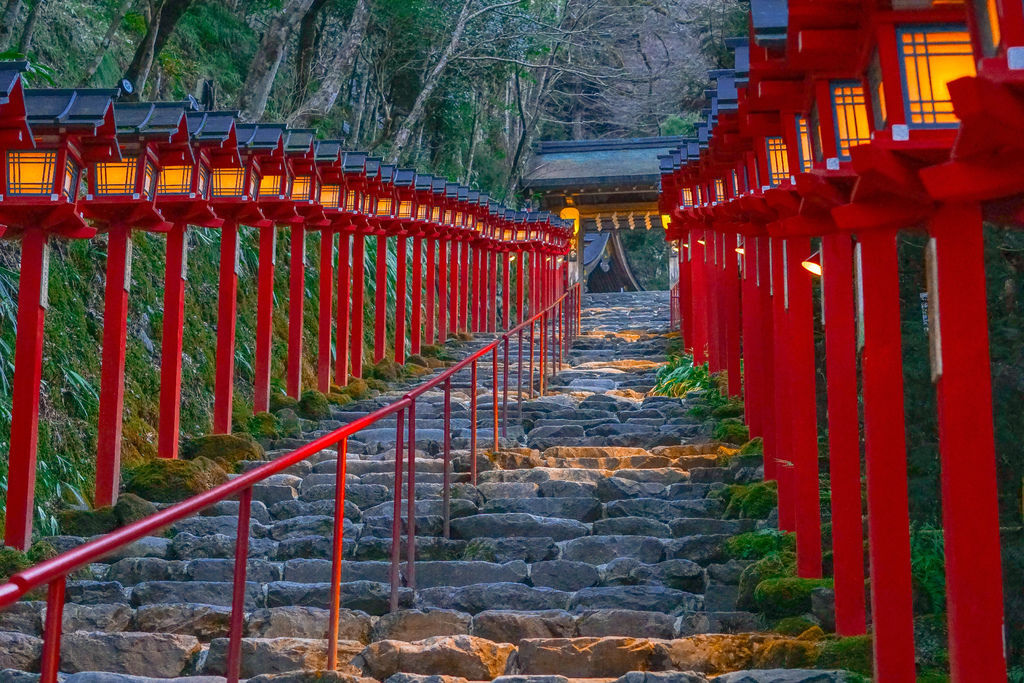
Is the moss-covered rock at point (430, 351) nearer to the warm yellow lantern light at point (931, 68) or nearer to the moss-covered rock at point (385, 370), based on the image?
the moss-covered rock at point (385, 370)

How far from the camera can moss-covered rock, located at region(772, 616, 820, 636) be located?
5.36 m

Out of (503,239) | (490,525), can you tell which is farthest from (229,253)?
(503,239)

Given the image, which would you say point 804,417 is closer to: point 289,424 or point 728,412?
point 728,412

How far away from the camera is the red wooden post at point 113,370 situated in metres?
7.79

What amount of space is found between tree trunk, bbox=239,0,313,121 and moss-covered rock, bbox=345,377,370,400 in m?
4.28

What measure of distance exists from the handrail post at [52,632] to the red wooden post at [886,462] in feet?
10.7

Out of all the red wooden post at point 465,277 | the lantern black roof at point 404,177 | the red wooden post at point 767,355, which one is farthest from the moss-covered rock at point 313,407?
the red wooden post at point 465,277

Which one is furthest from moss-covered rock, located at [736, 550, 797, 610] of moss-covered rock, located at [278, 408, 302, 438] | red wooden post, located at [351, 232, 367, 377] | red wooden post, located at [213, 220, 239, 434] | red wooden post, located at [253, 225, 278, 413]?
red wooden post, located at [351, 232, 367, 377]

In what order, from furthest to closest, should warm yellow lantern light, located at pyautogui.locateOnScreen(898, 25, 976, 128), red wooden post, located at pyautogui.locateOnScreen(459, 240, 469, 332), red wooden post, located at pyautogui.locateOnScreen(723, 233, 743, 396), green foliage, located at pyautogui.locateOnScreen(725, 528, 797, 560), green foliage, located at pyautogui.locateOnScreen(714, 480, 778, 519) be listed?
red wooden post, located at pyautogui.locateOnScreen(459, 240, 469, 332) → red wooden post, located at pyautogui.locateOnScreen(723, 233, 743, 396) → green foliage, located at pyautogui.locateOnScreen(714, 480, 778, 519) → green foliage, located at pyautogui.locateOnScreen(725, 528, 797, 560) → warm yellow lantern light, located at pyautogui.locateOnScreen(898, 25, 976, 128)

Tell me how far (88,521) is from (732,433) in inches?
207

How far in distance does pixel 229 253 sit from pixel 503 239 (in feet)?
45.5

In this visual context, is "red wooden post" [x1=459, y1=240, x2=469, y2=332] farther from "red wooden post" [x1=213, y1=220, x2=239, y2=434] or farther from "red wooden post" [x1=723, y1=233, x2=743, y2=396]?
"red wooden post" [x1=213, y1=220, x2=239, y2=434]

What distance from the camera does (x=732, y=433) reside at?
9.66m

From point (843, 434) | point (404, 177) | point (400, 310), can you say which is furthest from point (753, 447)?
point (404, 177)
